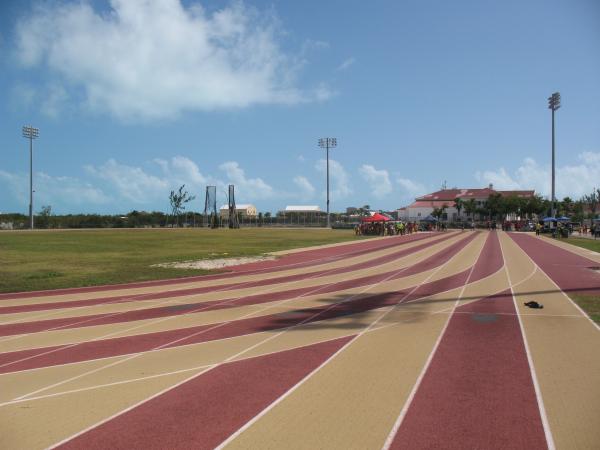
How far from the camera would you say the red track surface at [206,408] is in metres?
4.29

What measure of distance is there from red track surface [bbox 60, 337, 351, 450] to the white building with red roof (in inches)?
4035

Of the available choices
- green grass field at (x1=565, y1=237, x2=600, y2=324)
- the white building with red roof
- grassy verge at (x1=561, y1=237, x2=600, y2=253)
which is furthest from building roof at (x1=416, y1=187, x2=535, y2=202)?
green grass field at (x1=565, y1=237, x2=600, y2=324)

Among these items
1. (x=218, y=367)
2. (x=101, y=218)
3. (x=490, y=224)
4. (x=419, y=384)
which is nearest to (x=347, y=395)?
(x=419, y=384)

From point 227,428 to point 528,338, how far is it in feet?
18.5

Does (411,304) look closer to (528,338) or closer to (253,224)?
(528,338)

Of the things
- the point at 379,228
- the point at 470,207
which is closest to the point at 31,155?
the point at 379,228

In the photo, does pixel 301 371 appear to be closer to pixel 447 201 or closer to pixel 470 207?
pixel 470 207

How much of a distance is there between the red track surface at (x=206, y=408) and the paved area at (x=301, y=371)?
0.02 metres

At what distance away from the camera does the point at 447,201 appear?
114 meters

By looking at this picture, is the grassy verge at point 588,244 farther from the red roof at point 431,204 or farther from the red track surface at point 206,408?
the red roof at point 431,204

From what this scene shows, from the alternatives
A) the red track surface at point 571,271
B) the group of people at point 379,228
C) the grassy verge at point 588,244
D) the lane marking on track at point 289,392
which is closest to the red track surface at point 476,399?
the lane marking on track at point 289,392

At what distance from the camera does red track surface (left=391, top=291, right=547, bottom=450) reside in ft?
14.1

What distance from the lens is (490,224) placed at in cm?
7138

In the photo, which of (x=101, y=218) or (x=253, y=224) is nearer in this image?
(x=101, y=218)
